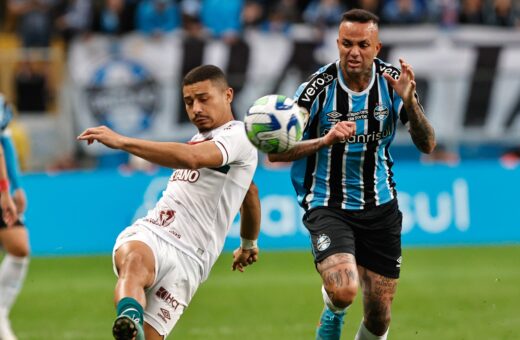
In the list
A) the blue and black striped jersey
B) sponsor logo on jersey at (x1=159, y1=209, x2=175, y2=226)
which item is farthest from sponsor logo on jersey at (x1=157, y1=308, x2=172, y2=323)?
the blue and black striped jersey

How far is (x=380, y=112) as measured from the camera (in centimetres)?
800

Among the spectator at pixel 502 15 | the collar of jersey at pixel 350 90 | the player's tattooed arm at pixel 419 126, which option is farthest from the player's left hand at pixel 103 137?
the spectator at pixel 502 15

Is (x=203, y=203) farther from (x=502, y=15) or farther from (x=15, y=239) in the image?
(x=502, y=15)

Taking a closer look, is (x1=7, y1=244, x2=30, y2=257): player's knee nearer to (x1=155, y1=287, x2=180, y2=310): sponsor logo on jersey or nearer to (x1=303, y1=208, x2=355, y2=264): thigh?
(x1=303, y1=208, x2=355, y2=264): thigh

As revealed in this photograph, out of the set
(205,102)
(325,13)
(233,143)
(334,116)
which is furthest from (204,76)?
(325,13)

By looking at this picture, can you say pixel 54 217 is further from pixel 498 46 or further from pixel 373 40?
pixel 373 40

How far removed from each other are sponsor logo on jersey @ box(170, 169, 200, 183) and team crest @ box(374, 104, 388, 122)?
1.42 m

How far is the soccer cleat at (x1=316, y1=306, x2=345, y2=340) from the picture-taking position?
7834 mm

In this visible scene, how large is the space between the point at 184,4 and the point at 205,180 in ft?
43.9

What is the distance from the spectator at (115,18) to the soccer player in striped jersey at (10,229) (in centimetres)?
952

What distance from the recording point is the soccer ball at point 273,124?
718cm

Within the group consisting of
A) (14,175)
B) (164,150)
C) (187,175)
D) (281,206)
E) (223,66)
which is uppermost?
(164,150)

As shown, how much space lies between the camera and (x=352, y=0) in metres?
20.6

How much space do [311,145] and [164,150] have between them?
1.22 m
